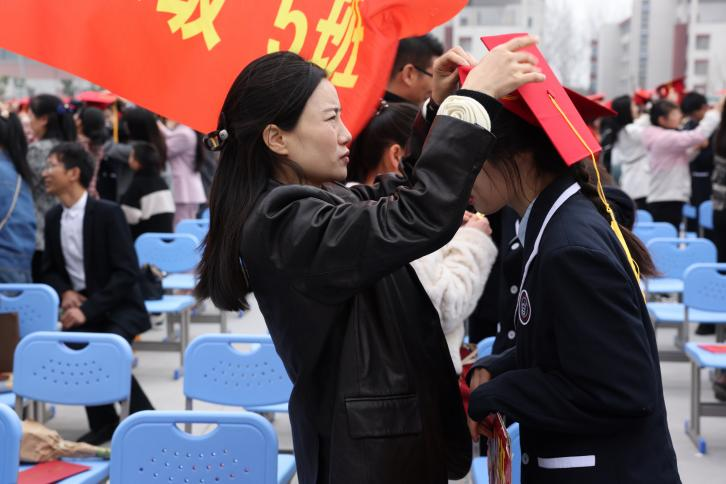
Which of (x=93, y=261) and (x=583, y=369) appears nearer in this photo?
(x=583, y=369)

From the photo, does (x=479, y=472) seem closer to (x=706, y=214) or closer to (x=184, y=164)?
(x=184, y=164)

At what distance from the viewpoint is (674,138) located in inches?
311

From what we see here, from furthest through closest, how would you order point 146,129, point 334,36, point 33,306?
point 146,129, point 33,306, point 334,36

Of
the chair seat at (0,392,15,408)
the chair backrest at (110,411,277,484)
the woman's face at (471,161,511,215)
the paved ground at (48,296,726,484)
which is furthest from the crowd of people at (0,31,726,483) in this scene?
the paved ground at (48,296,726,484)

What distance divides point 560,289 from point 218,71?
1079 mm

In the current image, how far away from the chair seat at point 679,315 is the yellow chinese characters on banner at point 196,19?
3.82 m

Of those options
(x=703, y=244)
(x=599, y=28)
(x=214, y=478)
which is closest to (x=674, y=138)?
(x=703, y=244)

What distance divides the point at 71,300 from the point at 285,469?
2059 millimetres

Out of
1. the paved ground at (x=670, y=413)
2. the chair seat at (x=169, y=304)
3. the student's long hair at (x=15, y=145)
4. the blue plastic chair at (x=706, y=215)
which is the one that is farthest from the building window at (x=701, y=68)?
the student's long hair at (x=15, y=145)

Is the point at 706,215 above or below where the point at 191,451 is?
below

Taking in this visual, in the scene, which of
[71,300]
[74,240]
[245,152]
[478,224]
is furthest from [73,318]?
[245,152]

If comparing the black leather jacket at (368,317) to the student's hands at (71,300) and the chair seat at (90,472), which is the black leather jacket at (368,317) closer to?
the chair seat at (90,472)

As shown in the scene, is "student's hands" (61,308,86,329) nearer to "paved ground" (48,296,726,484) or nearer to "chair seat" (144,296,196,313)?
"paved ground" (48,296,726,484)

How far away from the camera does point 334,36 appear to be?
89.0 inches
